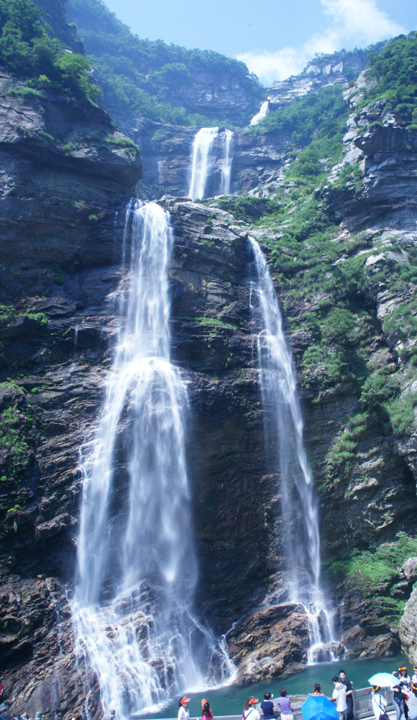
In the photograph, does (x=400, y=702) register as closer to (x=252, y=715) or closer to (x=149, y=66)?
(x=252, y=715)

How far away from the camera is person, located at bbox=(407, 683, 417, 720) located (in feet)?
27.4

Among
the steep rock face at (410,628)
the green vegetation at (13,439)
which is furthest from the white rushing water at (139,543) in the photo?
the steep rock face at (410,628)

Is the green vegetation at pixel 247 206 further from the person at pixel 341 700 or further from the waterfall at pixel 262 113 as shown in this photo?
the person at pixel 341 700

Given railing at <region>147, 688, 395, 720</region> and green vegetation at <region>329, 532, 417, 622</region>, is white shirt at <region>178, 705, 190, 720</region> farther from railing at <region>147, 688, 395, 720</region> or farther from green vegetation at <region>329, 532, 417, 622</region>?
green vegetation at <region>329, 532, 417, 622</region>

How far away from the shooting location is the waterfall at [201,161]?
137 feet

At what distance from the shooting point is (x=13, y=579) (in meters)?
13.4

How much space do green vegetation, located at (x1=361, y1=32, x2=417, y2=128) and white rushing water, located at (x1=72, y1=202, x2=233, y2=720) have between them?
1980 cm

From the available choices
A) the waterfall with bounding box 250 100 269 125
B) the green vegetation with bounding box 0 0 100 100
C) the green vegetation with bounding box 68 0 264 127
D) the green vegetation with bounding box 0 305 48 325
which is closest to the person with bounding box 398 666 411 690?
the green vegetation with bounding box 0 305 48 325

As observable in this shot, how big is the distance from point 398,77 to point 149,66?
4101cm

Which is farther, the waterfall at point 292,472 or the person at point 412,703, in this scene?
the waterfall at point 292,472

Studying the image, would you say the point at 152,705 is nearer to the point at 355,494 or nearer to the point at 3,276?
the point at 355,494

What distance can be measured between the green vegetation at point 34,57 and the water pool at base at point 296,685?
2908 centimetres

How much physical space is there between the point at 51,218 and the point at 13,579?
16.5m

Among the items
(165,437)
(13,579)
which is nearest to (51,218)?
(165,437)
